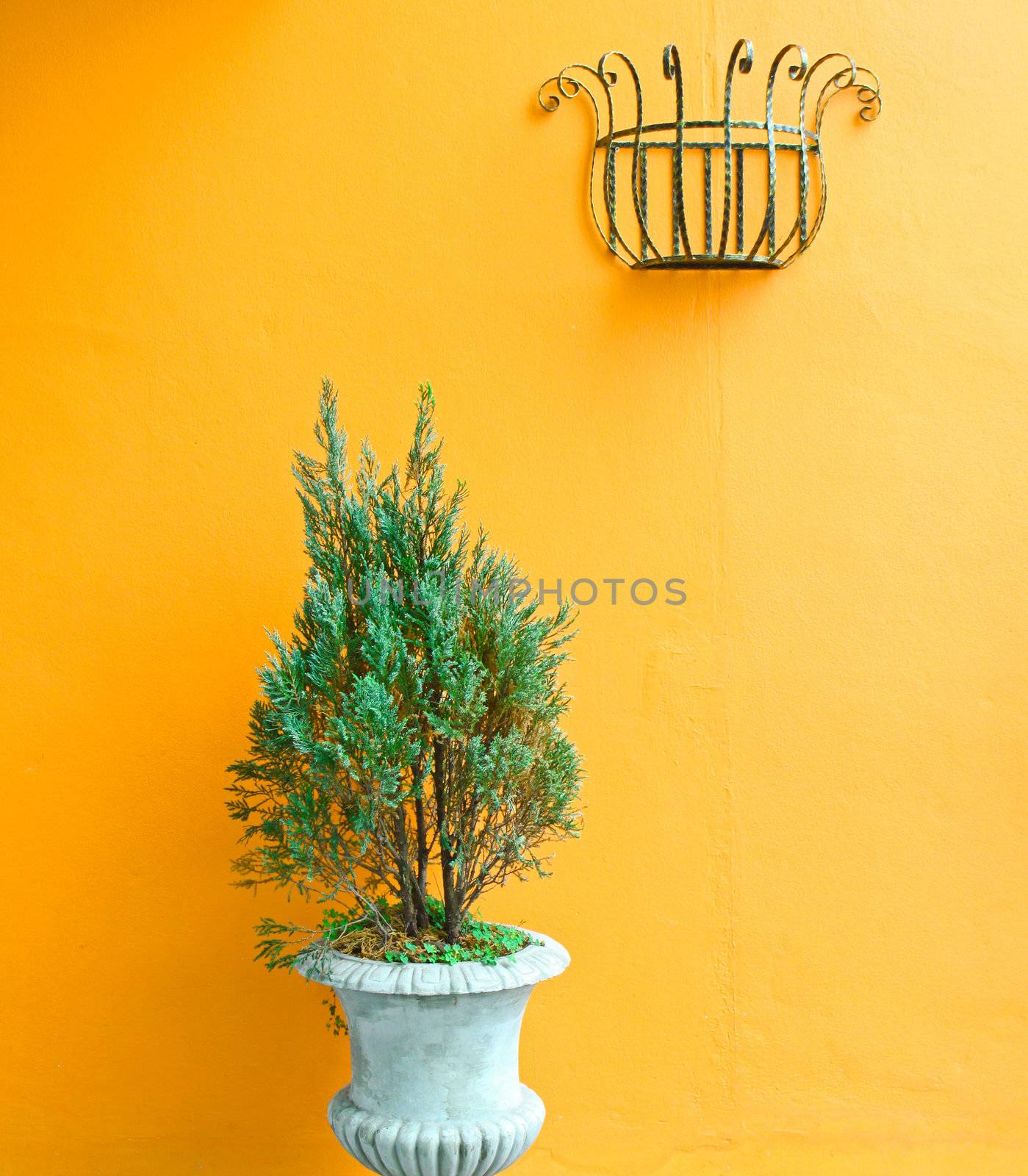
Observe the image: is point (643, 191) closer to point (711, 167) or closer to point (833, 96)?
point (711, 167)

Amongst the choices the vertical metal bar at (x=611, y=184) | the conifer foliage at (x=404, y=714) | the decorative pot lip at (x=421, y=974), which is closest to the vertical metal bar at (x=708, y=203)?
the vertical metal bar at (x=611, y=184)

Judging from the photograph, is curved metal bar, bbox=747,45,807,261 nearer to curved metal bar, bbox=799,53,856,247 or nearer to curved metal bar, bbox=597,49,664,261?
curved metal bar, bbox=799,53,856,247

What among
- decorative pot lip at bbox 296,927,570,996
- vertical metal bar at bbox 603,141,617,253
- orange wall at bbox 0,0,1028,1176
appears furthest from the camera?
vertical metal bar at bbox 603,141,617,253

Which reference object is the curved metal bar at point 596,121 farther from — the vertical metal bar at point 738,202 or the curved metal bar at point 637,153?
the vertical metal bar at point 738,202

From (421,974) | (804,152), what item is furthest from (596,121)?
(421,974)

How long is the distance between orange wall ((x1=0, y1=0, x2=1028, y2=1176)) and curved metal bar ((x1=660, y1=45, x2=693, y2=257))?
0.35ft

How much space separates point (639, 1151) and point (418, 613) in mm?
1410

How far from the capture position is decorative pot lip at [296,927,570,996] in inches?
81.2

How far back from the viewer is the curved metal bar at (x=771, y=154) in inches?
103

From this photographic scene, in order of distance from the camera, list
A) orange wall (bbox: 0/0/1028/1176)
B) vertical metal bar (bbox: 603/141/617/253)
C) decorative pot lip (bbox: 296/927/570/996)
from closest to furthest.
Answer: decorative pot lip (bbox: 296/927/570/996) < orange wall (bbox: 0/0/1028/1176) < vertical metal bar (bbox: 603/141/617/253)

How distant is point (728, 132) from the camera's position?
2627 millimetres

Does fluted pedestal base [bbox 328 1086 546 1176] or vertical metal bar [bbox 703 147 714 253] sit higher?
vertical metal bar [bbox 703 147 714 253]

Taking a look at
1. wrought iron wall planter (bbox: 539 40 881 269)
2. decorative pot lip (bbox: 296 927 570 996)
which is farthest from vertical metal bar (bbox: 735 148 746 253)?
decorative pot lip (bbox: 296 927 570 996)

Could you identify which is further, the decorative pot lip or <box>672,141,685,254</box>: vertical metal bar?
<box>672,141,685,254</box>: vertical metal bar
